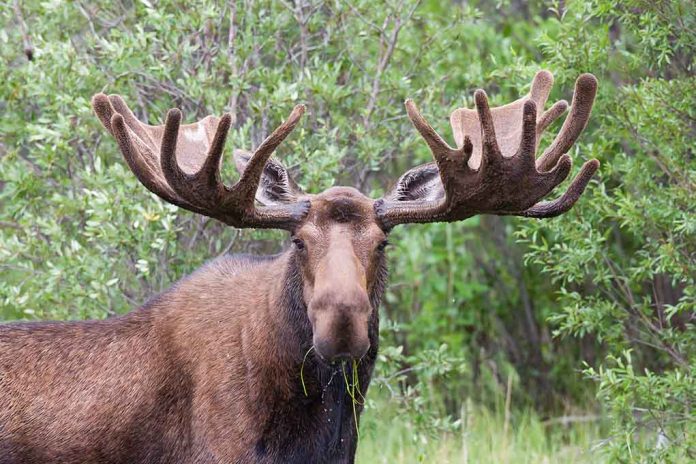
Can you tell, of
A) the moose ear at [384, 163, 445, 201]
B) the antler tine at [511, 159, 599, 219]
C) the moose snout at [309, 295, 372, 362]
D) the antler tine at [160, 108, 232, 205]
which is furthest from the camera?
the moose ear at [384, 163, 445, 201]

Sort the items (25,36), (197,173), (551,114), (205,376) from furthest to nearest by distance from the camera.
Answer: (25,36), (551,114), (205,376), (197,173)

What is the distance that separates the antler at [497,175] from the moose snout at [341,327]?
648 millimetres

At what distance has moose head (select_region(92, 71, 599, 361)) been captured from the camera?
16.8ft

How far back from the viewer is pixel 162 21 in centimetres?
752

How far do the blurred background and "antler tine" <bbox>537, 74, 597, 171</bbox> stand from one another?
4.50 ft

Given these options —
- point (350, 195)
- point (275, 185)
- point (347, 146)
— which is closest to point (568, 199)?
point (350, 195)

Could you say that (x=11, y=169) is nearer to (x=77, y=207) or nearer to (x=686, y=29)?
(x=77, y=207)

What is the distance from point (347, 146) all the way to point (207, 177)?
266 centimetres

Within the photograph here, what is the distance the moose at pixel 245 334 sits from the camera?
543cm

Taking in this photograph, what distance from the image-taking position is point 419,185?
5.90 meters

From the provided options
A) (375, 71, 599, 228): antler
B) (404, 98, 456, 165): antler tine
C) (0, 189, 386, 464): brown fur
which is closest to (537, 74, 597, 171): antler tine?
(375, 71, 599, 228): antler

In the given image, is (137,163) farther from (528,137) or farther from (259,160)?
(528,137)

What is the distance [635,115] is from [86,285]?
330 cm

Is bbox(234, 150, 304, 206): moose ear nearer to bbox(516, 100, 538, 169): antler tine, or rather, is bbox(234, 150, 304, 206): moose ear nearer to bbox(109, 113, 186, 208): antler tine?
bbox(109, 113, 186, 208): antler tine
